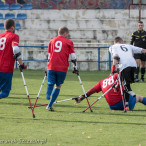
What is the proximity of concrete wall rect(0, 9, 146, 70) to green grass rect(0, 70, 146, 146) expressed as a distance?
1475cm

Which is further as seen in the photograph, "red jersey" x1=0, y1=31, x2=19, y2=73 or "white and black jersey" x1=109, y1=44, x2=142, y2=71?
"white and black jersey" x1=109, y1=44, x2=142, y2=71

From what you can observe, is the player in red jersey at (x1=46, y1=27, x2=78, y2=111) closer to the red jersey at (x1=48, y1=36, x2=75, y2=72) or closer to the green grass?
the red jersey at (x1=48, y1=36, x2=75, y2=72)

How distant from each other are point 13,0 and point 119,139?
23075 millimetres

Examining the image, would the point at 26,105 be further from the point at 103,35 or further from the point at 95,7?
the point at 95,7

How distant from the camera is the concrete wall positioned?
2616 cm

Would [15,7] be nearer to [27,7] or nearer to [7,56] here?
[27,7]

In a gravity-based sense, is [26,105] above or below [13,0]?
below

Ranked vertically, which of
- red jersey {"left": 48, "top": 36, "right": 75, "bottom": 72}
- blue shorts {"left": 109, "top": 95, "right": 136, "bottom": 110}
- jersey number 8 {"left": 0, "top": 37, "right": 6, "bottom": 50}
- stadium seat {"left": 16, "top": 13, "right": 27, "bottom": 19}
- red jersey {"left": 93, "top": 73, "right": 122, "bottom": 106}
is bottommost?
blue shorts {"left": 109, "top": 95, "right": 136, "bottom": 110}

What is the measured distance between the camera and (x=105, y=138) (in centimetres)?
690

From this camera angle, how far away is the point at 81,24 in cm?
2684

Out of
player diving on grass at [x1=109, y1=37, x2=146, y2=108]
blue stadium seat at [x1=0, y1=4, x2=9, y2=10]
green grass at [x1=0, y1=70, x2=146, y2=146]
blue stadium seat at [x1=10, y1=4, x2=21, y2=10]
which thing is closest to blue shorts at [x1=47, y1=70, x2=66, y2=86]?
green grass at [x1=0, y1=70, x2=146, y2=146]

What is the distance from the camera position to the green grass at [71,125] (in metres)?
6.70

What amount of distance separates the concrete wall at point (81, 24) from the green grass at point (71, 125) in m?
14.7

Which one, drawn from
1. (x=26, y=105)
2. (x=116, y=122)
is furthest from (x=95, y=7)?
(x=116, y=122)
